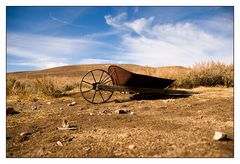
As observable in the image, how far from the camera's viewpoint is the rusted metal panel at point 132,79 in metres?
8.50

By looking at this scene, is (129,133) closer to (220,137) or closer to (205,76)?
(220,137)

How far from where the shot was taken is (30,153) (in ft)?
12.6

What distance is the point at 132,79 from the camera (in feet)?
27.9

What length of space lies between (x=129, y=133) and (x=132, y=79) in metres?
4.03

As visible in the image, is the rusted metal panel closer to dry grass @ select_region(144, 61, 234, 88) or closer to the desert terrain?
the desert terrain

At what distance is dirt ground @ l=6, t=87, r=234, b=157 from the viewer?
12.2 feet

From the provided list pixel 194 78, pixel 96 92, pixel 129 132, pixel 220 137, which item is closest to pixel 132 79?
pixel 96 92

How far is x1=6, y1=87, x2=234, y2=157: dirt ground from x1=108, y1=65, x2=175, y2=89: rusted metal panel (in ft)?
5.18

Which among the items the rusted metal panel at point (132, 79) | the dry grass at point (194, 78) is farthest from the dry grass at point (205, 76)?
the rusted metal panel at point (132, 79)

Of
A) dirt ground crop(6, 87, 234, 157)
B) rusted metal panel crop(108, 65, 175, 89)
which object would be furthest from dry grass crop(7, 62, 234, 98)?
dirt ground crop(6, 87, 234, 157)

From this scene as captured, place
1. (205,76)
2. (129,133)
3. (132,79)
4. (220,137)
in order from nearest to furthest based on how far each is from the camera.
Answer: (220,137) < (129,133) < (132,79) < (205,76)

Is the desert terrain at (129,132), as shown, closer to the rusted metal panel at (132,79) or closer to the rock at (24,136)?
the rock at (24,136)

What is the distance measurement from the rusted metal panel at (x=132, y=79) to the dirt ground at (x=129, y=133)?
158 centimetres
